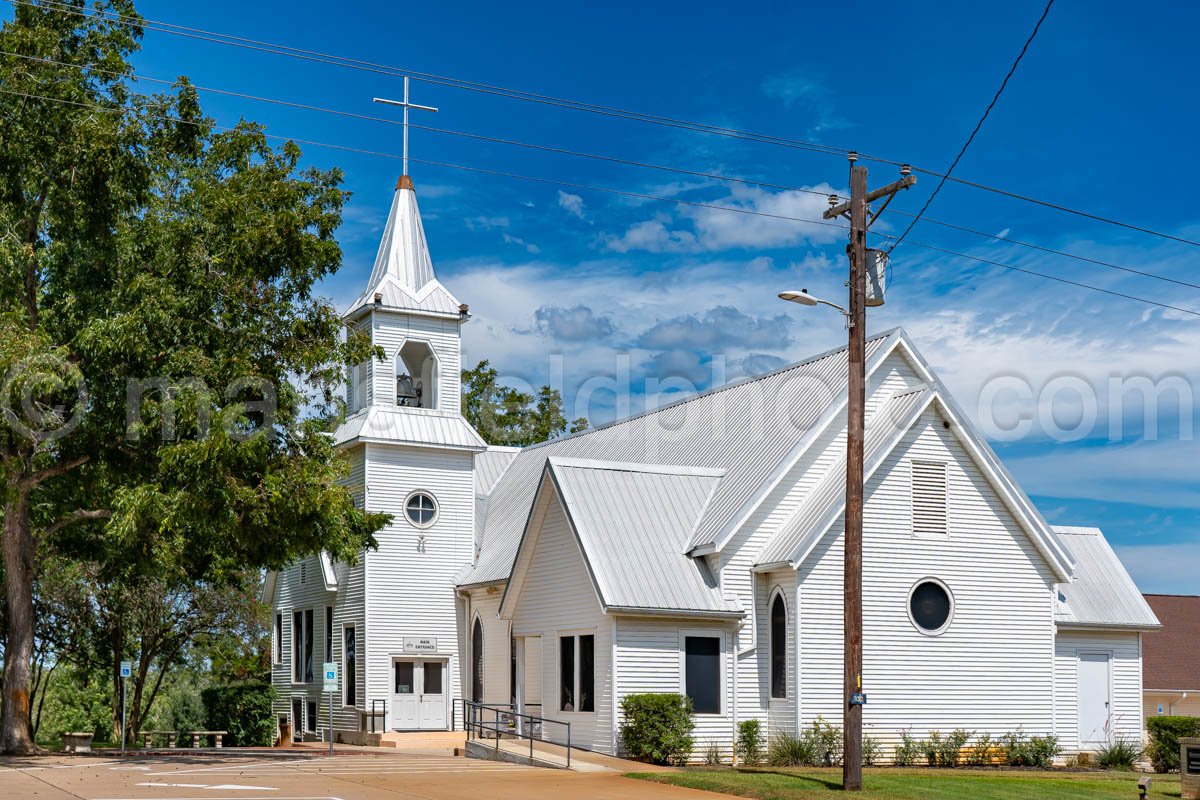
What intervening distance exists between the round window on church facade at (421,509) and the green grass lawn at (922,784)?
1437 centimetres

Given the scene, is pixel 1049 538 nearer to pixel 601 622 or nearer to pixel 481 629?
pixel 601 622

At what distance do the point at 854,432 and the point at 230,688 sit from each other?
26867 millimetres

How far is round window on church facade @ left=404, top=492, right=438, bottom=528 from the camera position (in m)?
38.3

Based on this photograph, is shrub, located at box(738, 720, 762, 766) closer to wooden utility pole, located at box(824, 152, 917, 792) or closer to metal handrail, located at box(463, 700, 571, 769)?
metal handrail, located at box(463, 700, 571, 769)

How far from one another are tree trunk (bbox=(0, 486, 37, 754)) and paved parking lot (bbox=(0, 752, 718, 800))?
131cm

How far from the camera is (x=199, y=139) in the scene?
96.8 ft

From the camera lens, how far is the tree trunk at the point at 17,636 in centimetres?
2961

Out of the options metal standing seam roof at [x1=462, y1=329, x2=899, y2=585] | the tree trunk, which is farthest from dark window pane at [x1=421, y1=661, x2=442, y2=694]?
the tree trunk

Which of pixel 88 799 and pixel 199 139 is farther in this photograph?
pixel 199 139

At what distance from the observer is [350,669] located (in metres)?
38.1

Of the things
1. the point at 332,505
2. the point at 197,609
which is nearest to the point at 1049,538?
the point at 332,505

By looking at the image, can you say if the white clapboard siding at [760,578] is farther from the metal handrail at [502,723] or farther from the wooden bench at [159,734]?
the wooden bench at [159,734]

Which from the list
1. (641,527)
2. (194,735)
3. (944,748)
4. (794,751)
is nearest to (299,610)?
(194,735)

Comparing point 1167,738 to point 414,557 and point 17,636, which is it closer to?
point 414,557
